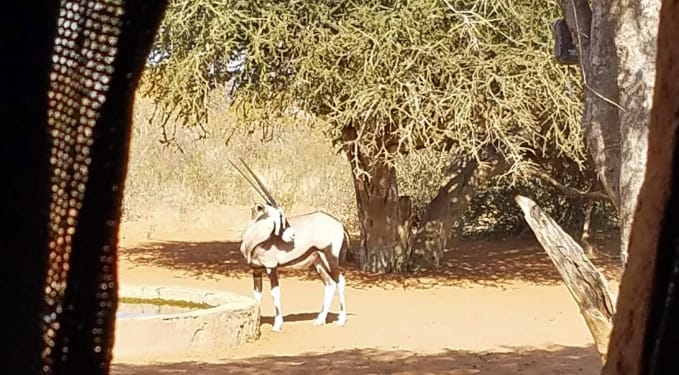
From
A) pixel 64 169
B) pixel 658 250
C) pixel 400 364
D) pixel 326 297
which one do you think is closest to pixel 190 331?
pixel 326 297

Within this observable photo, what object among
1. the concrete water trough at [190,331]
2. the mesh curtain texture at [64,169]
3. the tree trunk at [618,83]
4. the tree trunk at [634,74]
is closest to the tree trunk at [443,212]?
the concrete water trough at [190,331]

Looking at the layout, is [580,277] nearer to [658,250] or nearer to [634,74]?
[634,74]

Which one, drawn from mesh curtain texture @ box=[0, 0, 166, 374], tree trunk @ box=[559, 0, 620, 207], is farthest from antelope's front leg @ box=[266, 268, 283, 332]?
mesh curtain texture @ box=[0, 0, 166, 374]

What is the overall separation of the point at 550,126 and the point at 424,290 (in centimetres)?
Answer: 253

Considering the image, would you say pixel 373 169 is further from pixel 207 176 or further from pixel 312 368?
pixel 207 176

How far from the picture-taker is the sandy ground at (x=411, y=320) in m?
8.66

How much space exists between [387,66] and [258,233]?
3087 mm

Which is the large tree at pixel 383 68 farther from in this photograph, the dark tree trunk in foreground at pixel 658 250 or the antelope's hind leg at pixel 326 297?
the dark tree trunk in foreground at pixel 658 250

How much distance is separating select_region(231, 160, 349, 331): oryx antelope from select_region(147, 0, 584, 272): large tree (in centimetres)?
214

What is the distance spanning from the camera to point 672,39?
3.30 ft

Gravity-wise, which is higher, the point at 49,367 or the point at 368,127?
the point at 368,127

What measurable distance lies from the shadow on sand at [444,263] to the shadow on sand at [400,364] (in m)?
4.98

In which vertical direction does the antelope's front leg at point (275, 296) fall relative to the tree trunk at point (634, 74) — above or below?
below

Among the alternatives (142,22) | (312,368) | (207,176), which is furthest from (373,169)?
(142,22)
